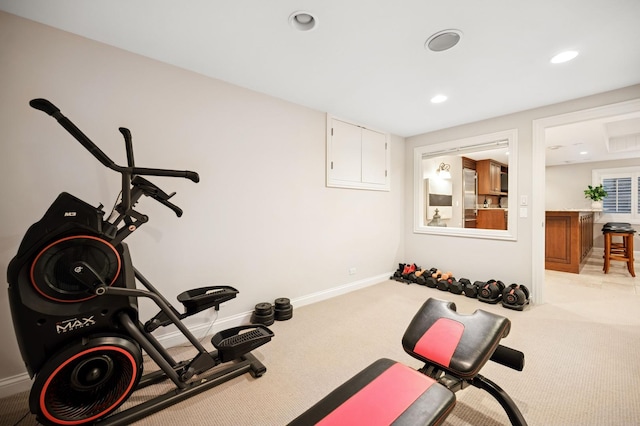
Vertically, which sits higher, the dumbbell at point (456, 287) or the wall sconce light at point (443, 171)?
the wall sconce light at point (443, 171)

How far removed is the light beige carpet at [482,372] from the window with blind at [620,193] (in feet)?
18.6

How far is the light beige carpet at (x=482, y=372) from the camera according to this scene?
1491 millimetres

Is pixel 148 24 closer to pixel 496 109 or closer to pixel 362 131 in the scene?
pixel 362 131

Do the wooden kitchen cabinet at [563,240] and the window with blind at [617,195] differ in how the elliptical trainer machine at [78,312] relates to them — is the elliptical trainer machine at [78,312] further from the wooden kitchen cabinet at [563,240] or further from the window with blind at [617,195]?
the window with blind at [617,195]

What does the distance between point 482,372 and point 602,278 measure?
4.40m

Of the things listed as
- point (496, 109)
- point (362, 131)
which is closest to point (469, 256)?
point (496, 109)

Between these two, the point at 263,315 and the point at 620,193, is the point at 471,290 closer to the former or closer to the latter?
the point at 263,315

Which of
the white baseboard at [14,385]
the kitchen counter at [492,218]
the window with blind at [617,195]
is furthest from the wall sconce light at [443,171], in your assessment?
the white baseboard at [14,385]

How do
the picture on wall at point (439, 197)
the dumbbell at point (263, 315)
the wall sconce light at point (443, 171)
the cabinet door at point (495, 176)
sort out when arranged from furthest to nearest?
the cabinet door at point (495, 176), the wall sconce light at point (443, 171), the picture on wall at point (439, 197), the dumbbell at point (263, 315)

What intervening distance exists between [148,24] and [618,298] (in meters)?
6.01

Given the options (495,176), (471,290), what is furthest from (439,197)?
(495,176)

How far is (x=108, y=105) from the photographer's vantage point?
1989 millimetres

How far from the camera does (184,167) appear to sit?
2320mm

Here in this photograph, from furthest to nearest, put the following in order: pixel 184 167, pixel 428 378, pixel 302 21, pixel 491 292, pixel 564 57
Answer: pixel 491 292 → pixel 184 167 → pixel 564 57 → pixel 302 21 → pixel 428 378
